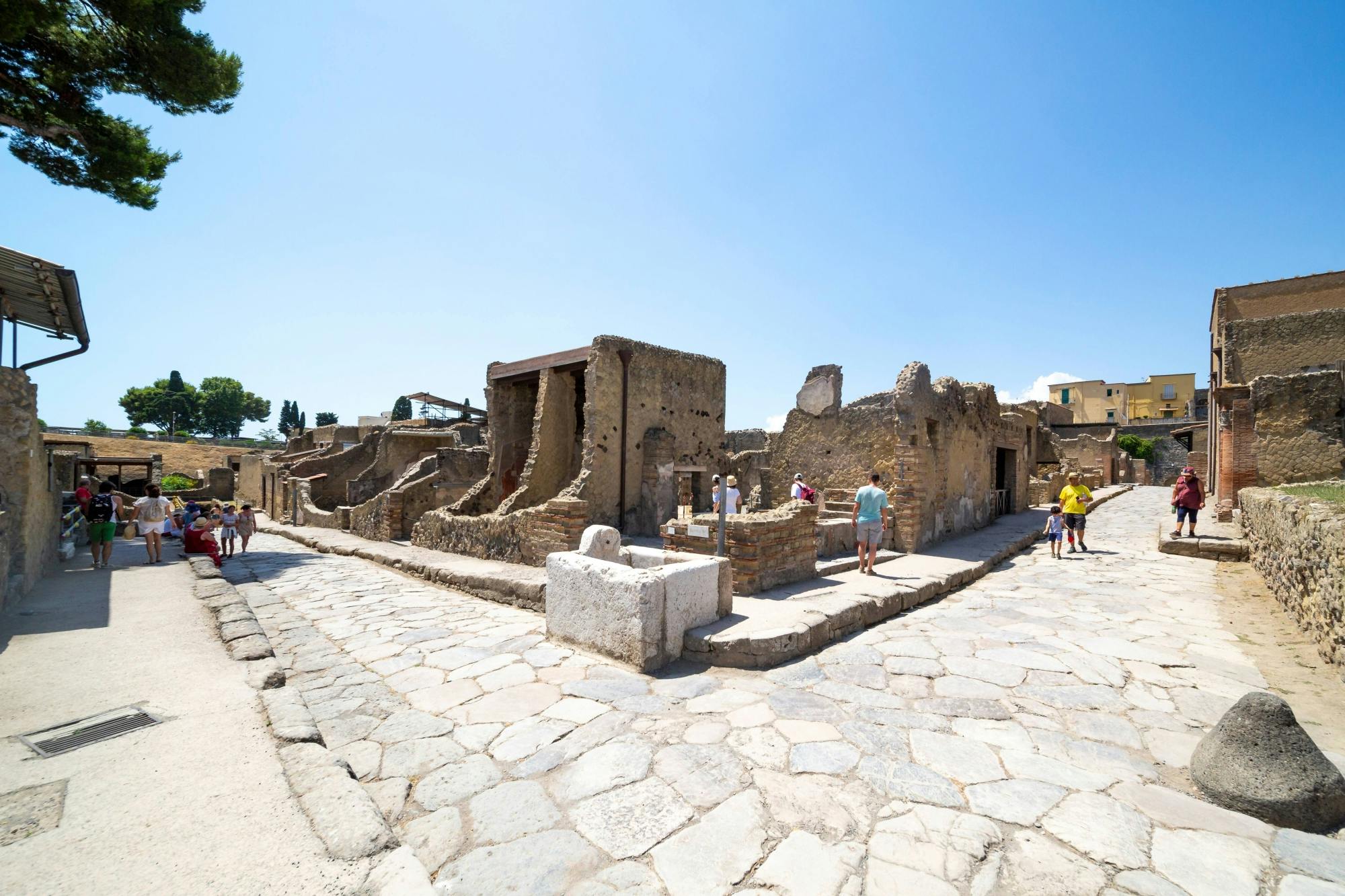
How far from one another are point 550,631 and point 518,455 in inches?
322

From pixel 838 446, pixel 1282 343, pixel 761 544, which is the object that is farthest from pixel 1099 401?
pixel 761 544

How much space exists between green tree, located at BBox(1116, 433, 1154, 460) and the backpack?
46.4 meters

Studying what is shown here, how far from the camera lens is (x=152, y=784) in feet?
7.97

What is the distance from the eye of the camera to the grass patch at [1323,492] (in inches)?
279

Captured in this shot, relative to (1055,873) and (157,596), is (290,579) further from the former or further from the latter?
(1055,873)

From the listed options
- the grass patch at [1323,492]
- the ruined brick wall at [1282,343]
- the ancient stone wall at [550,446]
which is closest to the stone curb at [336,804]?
the ancient stone wall at [550,446]

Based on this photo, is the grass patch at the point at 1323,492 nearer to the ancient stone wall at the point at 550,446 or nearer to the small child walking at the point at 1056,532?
the small child walking at the point at 1056,532

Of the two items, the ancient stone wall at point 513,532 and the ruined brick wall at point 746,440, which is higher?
the ruined brick wall at point 746,440

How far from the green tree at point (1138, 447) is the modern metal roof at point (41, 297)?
4636 centimetres

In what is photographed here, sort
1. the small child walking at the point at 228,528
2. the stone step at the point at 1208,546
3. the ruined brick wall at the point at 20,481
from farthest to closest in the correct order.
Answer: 1. the small child walking at the point at 228,528
2. the stone step at the point at 1208,546
3. the ruined brick wall at the point at 20,481

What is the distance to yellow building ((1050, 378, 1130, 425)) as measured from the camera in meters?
54.8

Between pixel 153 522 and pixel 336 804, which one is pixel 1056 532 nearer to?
pixel 336 804

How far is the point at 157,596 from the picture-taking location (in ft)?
21.1

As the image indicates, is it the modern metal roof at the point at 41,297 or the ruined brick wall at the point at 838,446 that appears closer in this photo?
the modern metal roof at the point at 41,297
